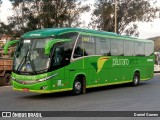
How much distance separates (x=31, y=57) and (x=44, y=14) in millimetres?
26854

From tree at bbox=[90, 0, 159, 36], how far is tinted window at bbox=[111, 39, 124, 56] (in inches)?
1078

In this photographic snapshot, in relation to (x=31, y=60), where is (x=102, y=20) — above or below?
above

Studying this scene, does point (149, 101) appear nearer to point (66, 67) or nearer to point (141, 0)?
point (66, 67)

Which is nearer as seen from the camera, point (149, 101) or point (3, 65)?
point (149, 101)

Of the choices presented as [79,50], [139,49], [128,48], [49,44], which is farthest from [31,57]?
[139,49]

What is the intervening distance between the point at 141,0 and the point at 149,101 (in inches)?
1386

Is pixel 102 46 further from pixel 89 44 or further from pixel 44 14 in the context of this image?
pixel 44 14

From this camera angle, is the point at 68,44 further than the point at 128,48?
No

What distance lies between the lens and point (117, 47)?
1989 centimetres

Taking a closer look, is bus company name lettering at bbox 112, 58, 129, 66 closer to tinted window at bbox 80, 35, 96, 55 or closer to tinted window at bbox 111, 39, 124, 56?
tinted window at bbox 111, 39, 124, 56

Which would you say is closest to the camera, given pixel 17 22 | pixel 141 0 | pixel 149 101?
pixel 149 101

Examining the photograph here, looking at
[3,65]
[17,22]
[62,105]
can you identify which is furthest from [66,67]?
[17,22]

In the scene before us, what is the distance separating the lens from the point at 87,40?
17.0 meters

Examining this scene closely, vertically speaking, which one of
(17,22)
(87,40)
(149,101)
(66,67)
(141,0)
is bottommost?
(149,101)
